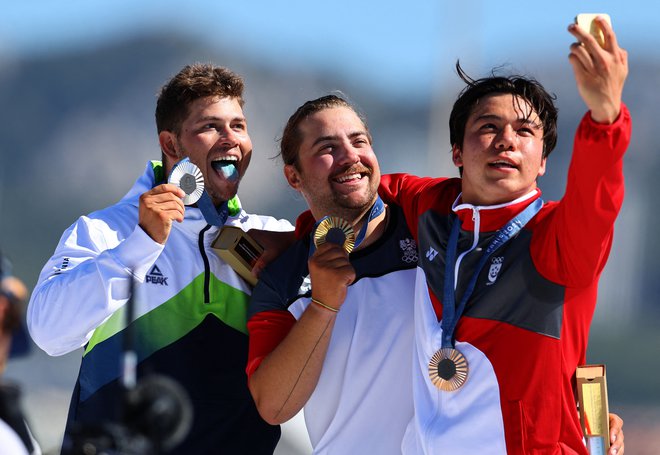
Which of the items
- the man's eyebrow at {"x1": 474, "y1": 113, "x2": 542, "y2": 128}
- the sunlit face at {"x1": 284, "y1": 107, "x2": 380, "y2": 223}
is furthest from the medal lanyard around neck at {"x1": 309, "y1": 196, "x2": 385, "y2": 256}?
the man's eyebrow at {"x1": 474, "y1": 113, "x2": 542, "y2": 128}

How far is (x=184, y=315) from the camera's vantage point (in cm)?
434

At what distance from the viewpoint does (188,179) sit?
165 inches

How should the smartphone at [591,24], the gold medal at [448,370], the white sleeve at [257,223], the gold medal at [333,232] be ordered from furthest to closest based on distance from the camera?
1. the white sleeve at [257,223]
2. the gold medal at [333,232]
3. the gold medal at [448,370]
4. the smartphone at [591,24]

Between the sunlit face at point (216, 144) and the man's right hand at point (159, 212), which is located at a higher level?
the sunlit face at point (216, 144)

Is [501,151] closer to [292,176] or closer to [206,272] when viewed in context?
[292,176]

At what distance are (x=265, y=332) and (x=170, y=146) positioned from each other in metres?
1.01

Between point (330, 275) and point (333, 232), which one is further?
point (333, 232)

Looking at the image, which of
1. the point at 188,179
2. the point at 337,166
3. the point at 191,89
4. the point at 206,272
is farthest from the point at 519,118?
the point at 191,89

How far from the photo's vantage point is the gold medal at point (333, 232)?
3898mm

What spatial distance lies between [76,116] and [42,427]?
1488 cm

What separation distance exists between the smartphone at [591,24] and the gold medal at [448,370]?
1.04 m

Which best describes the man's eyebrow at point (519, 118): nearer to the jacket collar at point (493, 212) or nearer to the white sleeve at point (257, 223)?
the jacket collar at point (493, 212)

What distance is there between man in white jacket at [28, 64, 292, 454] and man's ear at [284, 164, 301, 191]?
0.65ft

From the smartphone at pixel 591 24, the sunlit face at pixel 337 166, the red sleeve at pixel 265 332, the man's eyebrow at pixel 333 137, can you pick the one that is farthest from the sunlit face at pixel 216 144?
the smartphone at pixel 591 24
